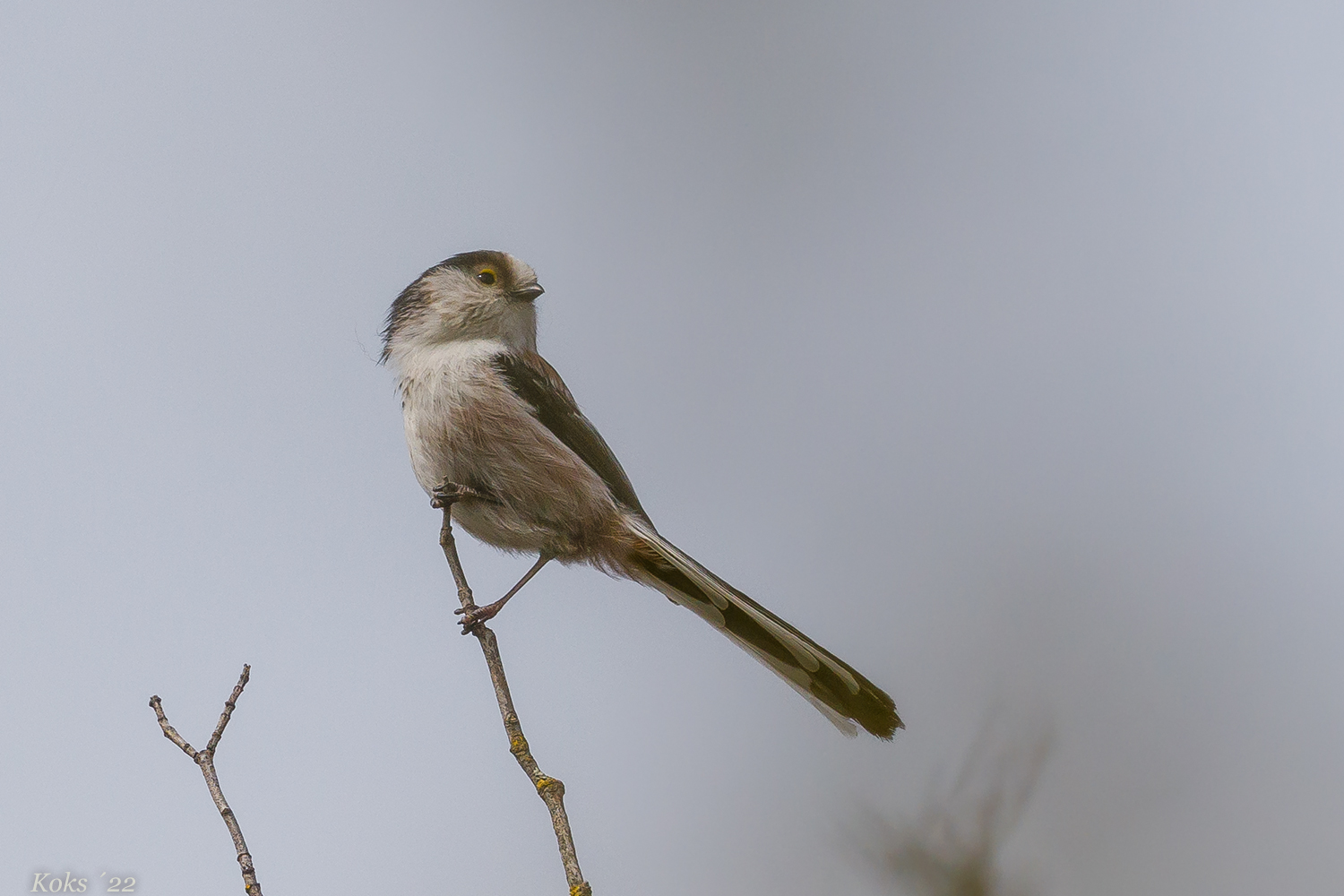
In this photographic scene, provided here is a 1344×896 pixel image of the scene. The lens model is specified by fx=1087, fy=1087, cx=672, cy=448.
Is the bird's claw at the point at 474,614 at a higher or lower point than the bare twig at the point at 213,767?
higher

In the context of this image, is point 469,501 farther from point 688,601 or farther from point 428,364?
point 688,601

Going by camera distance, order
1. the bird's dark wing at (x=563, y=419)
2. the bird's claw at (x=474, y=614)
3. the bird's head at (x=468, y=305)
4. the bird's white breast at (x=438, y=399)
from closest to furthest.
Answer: the bird's claw at (x=474, y=614) < the bird's white breast at (x=438, y=399) < the bird's dark wing at (x=563, y=419) < the bird's head at (x=468, y=305)

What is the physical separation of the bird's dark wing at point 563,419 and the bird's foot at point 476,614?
49 cm

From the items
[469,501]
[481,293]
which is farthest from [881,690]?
[481,293]

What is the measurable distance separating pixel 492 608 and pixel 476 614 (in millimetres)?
469

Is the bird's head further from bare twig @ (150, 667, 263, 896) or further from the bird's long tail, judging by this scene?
bare twig @ (150, 667, 263, 896)

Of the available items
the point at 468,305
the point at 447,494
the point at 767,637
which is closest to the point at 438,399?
the point at 447,494

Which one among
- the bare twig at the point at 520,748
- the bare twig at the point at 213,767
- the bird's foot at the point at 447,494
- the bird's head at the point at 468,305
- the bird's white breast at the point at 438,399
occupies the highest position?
the bird's head at the point at 468,305

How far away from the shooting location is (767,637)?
2.62 metres

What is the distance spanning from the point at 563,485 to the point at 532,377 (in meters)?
0.37

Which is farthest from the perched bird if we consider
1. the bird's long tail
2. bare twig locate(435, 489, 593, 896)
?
bare twig locate(435, 489, 593, 896)

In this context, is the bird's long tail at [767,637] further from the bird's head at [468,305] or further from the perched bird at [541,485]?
the bird's head at [468,305]

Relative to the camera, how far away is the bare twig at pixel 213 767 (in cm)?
173

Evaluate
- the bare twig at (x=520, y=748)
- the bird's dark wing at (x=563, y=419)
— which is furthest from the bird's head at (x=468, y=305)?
the bare twig at (x=520, y=748)
